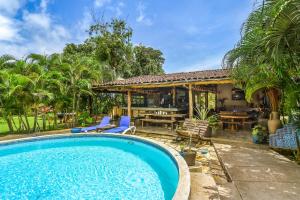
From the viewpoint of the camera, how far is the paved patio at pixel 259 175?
4.24 metres

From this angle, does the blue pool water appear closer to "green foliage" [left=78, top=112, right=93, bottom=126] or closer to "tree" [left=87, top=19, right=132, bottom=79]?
"green foliage" [left=78, top=112, right=93, bottom=126]

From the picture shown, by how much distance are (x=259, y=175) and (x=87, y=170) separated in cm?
532

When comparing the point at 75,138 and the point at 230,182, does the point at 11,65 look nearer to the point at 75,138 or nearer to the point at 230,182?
the point at 75,138

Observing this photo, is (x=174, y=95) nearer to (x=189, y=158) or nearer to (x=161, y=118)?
(x=161, y=118)

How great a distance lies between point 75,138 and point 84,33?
22.5m

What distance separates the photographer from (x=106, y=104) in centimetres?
1853

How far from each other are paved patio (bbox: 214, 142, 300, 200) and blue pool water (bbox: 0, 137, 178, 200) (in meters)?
1.60

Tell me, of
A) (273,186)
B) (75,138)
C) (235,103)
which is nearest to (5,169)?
(75,138)

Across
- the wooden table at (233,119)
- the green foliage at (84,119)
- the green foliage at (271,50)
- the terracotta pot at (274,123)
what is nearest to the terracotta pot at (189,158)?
the green foliage at (271,50)

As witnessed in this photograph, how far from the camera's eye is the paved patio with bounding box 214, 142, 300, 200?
4.24 m

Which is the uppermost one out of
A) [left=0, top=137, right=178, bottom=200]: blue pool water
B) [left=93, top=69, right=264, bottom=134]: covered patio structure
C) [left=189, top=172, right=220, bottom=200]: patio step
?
[left=93, top=69, right=264, bottom=134]: covered patio structure

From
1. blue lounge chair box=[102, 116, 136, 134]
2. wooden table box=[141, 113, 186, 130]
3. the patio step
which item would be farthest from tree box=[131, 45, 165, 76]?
the patio step

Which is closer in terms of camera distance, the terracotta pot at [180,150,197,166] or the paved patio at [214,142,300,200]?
the paved patio at [214,142,300,200]

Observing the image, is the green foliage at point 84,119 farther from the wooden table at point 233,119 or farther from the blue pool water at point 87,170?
the wooden table at point 233,119
